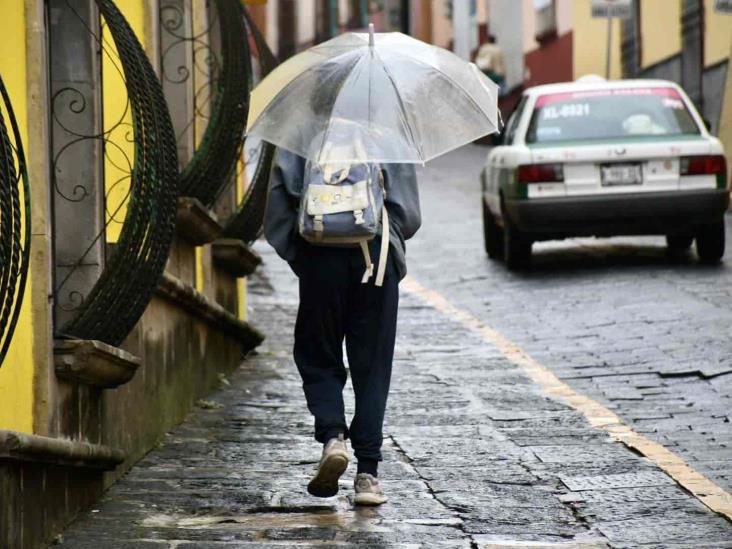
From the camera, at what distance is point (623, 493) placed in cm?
741

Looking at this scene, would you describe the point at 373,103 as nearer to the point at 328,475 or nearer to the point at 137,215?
the point at 137,215

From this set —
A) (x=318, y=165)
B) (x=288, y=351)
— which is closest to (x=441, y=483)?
(x=318, y=165)

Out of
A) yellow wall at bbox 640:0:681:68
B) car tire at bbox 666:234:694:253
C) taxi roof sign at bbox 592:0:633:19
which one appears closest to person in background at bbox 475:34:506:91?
yellow wall at bbox 640:0:681:68

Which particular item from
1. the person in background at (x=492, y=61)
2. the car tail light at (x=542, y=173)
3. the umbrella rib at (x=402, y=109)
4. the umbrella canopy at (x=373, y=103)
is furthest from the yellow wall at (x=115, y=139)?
the person in background at (x=492, y=61)

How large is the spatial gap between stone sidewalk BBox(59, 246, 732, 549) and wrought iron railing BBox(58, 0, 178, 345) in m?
0.75

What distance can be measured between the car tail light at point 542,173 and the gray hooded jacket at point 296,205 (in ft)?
27.3

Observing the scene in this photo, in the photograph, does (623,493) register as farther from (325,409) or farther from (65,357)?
(65,357)

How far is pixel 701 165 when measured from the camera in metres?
15.6

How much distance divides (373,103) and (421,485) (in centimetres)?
166

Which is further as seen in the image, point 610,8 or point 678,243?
point 610,8

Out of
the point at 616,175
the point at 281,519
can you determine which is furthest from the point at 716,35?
the point at 281,519

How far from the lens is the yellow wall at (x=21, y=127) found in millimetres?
6750

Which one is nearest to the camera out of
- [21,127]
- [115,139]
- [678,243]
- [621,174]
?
[21,127]

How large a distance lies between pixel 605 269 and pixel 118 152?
7960 mm
